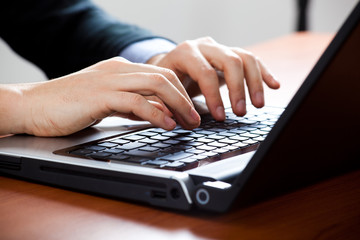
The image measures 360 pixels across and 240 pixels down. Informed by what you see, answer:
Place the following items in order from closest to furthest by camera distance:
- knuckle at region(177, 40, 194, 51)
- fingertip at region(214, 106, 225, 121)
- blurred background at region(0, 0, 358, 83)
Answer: fingertip at region(214, 106, 225, 121) → knuckle at region(177, 40, 194, 51) → blurred background at region(0, 0, 358, 83)

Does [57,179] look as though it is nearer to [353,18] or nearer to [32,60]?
[353,18]

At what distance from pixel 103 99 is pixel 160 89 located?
0.07m

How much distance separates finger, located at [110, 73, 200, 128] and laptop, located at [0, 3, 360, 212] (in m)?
0.03

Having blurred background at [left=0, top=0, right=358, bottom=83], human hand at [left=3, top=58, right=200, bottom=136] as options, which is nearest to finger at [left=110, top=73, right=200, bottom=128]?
human hand at [left=3, top=58, right=200, bottom=136]

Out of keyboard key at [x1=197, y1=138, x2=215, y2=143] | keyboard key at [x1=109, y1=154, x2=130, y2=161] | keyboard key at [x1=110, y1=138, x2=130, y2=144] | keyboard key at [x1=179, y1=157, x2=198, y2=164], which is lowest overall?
keyboard key at [x1=110, y1=138, x2=130, y2=144]

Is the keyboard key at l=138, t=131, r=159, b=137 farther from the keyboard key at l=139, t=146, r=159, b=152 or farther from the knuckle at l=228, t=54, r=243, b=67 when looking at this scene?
the knuckle at l=228, t=54, r=243, b=67

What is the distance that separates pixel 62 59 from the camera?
1.43 meters

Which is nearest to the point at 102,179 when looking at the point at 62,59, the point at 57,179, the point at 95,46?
the point at 57,179

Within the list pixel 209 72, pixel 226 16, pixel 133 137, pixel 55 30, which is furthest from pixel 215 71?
pixel 226 16

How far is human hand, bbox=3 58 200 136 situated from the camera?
2.26 feet

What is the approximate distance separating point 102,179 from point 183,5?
324 cm

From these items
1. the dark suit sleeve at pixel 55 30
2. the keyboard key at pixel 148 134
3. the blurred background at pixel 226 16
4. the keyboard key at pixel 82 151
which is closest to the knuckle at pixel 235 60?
the keyboard key at pixel 148 134

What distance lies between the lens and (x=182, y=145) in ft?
2.10

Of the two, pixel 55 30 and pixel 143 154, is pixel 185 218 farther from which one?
pixel 55 30
